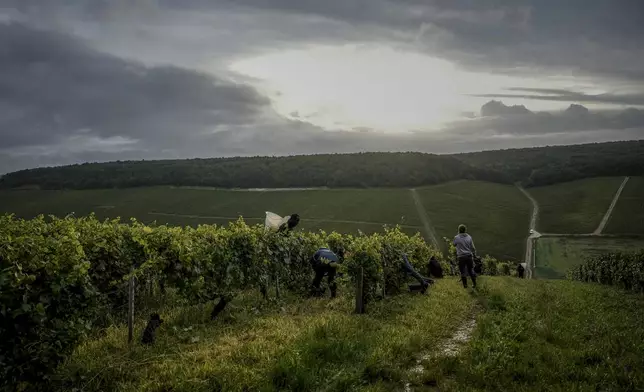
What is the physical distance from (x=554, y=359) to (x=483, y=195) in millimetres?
123614

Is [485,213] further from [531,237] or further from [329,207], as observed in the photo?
[329,207]

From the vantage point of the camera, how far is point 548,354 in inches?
309

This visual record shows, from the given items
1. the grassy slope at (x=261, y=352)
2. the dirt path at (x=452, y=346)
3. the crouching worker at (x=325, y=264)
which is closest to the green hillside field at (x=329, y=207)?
the crouching worker at (x=325, y=264)

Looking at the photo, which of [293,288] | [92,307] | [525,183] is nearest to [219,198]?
[525,183]

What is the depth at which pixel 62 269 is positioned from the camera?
22.7ft

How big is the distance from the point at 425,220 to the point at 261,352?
101 m

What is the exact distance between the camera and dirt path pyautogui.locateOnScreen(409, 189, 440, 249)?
305 ft

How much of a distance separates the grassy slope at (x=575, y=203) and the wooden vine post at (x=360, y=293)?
325ft

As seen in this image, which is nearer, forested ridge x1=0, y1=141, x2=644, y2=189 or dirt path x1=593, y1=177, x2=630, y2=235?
dirt path x1=593, y1=177, x2=630, y2=235

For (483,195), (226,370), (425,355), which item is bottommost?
(483,195)

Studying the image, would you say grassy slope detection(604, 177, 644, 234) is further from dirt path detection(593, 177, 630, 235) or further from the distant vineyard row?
the distant vineyard row

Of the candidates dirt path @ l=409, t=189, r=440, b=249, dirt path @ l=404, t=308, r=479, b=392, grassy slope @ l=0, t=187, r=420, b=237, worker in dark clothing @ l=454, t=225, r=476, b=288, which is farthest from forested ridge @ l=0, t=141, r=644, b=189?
dirt path @ l=404, t=308, r=479, b=392

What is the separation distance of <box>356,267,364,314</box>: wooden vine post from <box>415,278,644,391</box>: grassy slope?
115 inches

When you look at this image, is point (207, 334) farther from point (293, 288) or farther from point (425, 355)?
point (293, 288)
